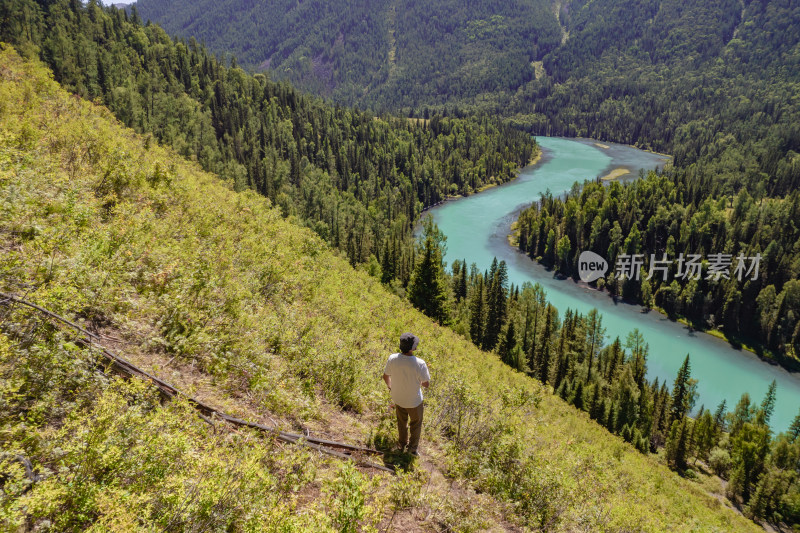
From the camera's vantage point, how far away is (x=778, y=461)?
74500 millimetres

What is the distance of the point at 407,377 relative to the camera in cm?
961

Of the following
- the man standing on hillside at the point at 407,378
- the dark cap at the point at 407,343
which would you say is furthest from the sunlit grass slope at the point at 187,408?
the dark cap at the point at 407,343

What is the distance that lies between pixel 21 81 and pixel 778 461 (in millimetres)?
122919

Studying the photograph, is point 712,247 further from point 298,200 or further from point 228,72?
point 228,72

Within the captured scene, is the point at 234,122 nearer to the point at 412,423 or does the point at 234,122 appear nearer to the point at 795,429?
the point at 412,423

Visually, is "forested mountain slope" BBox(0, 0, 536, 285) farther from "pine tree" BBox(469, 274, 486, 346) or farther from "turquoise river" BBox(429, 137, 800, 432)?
"turquoise river" BBox(429, 137, 800, 432)

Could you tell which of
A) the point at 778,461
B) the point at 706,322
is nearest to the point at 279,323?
the point at 778,461

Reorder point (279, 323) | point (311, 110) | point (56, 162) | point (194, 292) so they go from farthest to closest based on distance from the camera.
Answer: point (311, 110)
point (56, 162)
point (279, 323)
point (194, 292)

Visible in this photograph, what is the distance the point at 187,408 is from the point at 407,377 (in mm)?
4704

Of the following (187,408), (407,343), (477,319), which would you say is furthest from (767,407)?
(187,408)

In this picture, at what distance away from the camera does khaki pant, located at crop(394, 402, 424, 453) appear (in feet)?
32.8

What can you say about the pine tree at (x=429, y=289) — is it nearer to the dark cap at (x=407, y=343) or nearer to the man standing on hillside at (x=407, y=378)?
the man standing on hillside at (x=407, y=378)

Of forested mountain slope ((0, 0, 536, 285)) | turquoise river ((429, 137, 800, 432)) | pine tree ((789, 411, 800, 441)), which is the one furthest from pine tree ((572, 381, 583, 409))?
pine tree ((789, 411, 800, 441))

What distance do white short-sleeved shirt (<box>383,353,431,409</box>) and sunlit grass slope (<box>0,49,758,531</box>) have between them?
5.84 feet
